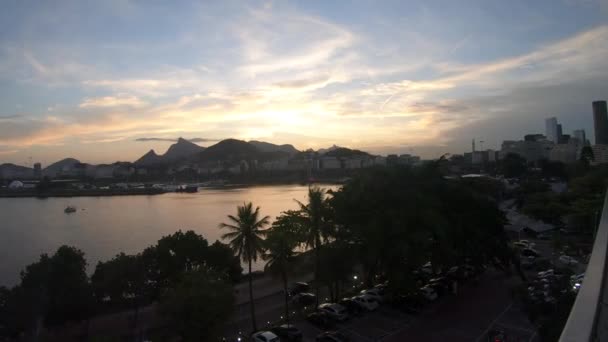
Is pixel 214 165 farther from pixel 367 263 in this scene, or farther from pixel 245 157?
pixel 367 263

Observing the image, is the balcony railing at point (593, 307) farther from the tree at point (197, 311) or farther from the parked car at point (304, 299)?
the parked car at point (304, 299)

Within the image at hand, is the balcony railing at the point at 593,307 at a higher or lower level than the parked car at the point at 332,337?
higher

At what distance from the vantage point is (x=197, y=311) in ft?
7.47

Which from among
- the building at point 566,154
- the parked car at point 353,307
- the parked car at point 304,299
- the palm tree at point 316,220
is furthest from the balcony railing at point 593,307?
the building at point 566,154

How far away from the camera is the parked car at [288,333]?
263cm

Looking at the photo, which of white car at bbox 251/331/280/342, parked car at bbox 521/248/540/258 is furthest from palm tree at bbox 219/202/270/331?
parked car at bbox 521/248/540/258

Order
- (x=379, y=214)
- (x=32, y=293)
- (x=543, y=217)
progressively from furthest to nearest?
(x=543, y=217) → (x=379, y=214) → (x=32, y=293)

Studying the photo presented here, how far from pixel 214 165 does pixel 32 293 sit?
127ft

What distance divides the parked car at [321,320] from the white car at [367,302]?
0.30 metres

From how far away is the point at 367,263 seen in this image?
3.08 m

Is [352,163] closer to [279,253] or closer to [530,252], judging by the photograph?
[530,252]

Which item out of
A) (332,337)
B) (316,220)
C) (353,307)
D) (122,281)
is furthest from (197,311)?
(316,220)

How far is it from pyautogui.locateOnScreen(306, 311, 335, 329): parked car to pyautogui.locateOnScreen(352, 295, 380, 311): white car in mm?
297

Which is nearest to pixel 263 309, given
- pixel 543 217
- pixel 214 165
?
pixel 543 217
